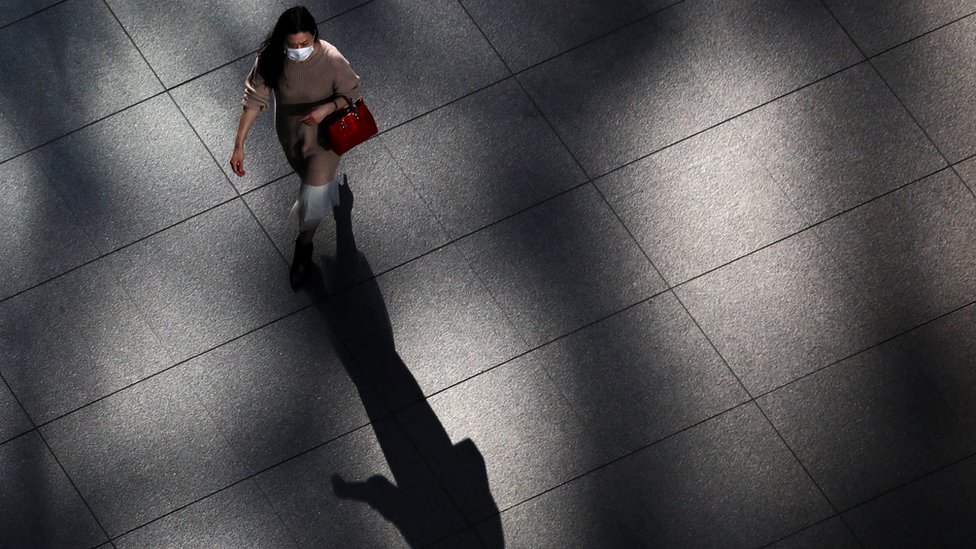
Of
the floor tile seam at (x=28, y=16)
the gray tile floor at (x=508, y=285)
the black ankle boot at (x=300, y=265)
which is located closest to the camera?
the gray tile floor at (x=508, y=285)

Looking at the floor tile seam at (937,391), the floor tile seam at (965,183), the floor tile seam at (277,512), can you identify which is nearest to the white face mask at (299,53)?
the floor tile seam at (277,512)

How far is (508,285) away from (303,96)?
1.52 meters

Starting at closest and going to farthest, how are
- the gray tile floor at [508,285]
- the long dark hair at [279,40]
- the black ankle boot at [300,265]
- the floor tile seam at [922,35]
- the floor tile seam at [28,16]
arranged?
the long dark hair at [279,40]
the gray tile floor at [508,285]
the black ankle boot at [300,265]
the floor tile seam at [922,35]
the floor tile seam at [28,16]

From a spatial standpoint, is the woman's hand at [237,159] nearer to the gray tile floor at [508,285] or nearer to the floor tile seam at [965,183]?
the gray tile floor at [508,285]

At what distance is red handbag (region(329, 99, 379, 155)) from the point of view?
18.9 ft

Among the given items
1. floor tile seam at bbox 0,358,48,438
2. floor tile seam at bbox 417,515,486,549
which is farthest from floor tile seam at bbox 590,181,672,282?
floor tile seam at bbox 0,358,48,438

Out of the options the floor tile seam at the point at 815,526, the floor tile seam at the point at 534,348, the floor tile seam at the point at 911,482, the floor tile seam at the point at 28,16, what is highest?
the floor tile seam at the point at 28,16

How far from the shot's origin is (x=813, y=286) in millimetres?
6391

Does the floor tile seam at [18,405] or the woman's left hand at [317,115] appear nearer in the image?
the woman's left hand at [317,115]

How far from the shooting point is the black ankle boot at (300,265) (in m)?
6.39

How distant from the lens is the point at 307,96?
5711mm

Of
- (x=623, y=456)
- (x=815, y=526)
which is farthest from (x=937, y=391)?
(x=623, y=456)

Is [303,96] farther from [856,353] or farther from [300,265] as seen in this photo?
[856,353]

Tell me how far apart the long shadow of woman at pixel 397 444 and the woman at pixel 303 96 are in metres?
0.48
